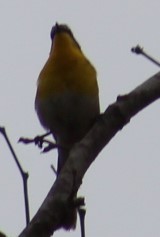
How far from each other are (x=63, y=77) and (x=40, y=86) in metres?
0.20

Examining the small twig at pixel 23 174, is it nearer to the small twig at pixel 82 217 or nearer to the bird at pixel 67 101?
the small twig at pixel 82 217

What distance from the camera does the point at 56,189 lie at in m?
1.95

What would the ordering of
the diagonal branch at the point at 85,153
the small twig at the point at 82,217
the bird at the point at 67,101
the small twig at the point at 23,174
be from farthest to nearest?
the bird at the point at 67,101 → the small twig at the point at 23,174 → the small twig at the point at 82,217 → the diagonal branch at the point at 85,153

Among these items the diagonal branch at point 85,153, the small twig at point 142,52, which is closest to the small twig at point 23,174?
the diagonal branch at point 85,153

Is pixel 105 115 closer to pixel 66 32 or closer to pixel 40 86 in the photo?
pixel 40 86

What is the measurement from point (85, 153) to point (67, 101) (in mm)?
2190

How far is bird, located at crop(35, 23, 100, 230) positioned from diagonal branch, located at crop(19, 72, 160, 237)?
5.40ft

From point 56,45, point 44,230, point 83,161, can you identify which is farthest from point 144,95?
point 56,45

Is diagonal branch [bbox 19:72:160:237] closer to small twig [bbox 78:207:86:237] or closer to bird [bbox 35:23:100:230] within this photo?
small twig [bbox 78:207:86:237]

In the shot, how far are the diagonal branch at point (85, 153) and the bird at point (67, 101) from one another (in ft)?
5.40

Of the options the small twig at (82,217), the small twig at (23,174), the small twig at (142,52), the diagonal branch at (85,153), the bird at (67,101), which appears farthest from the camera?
the bird at (67,101)

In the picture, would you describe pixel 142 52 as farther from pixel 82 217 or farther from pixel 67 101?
pixel 67 101

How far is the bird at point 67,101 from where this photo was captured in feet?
14.4

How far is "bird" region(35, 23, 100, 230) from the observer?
438 centimetres
